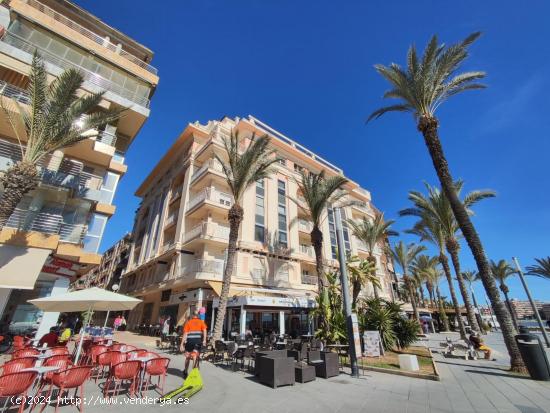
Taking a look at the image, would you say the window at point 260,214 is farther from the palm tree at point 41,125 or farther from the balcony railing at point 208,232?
the palm tree at point 41,125

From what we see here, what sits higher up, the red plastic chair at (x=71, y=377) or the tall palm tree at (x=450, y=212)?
the tall palm tree at (x=450, y=212)

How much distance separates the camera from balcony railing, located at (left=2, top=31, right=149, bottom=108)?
1428 centimetres

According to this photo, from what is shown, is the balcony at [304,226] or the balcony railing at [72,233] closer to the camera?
the balcony railing at [72,233]

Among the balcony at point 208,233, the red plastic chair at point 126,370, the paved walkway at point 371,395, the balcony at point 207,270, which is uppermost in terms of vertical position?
the balcony at point 208,233

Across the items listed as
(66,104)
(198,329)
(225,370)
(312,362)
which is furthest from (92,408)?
(66,104)

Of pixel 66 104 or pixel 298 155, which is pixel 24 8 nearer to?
pixel 66 104

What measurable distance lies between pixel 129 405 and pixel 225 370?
14.9 feet

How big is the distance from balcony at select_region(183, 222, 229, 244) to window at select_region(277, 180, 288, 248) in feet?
18.9

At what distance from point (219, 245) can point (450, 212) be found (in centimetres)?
1793

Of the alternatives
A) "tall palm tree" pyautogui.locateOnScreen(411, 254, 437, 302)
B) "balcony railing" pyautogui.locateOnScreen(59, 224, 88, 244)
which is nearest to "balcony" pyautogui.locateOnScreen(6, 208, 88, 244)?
"balcony railing" pyautogui.locateOnScreen(59, 224, 88, 244)

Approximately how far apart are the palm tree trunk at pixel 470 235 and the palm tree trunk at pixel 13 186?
1657cm

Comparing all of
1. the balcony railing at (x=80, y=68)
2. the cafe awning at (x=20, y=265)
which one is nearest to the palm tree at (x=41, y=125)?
the cafe awning at (x=20, y=265)

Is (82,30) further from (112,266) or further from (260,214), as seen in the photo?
(112,266)

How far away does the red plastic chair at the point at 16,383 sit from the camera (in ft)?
13.3
